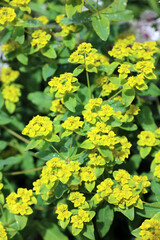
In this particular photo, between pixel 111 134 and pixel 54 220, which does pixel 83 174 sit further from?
pixel 54 220

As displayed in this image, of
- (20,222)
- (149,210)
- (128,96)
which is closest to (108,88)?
(128,96)

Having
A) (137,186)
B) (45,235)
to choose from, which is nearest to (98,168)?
(137,186)

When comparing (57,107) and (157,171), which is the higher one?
(57,107)

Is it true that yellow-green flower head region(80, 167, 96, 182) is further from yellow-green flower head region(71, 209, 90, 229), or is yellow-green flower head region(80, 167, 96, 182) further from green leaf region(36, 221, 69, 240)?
green leaf region(36, 221, 69, 240)

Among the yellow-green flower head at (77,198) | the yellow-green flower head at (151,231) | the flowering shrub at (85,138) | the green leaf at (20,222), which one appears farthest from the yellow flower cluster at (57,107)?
the yellow-green flower head at (151,231)

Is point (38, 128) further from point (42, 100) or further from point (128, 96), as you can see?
point (42, 100)

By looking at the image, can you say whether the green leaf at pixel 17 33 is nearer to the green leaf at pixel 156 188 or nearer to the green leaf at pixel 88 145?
the green leaf at pixel 88 145
